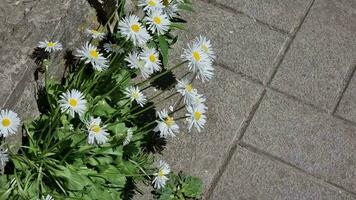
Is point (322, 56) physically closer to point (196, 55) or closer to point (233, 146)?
point (233, 146)

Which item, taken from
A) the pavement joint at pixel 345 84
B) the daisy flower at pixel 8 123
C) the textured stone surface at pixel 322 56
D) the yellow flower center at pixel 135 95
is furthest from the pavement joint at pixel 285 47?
the daisy flower at pixel 8 123

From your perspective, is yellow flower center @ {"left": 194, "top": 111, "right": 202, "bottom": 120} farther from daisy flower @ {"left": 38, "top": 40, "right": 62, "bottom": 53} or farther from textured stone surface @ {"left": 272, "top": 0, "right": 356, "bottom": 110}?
textured stone surface @ {"left": 272, "top": 0, "right": 356, "bottom": 110}

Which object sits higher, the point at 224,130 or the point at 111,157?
the point at 224,130

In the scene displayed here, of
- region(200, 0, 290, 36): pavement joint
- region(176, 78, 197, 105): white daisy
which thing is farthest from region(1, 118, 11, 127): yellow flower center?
region(200, 0, 290, 36): pavement joint

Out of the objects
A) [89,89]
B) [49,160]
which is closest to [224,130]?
[89,89]

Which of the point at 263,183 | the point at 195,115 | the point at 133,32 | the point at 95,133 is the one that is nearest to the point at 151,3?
the point at 133,32

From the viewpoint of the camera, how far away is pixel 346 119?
366cm

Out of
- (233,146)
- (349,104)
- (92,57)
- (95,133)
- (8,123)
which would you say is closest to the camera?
(8,123)

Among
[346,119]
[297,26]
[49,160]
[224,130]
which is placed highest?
[297,26]

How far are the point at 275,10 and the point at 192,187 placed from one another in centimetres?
141

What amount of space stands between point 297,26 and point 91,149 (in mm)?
1725

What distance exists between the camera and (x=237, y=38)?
12.7 ft

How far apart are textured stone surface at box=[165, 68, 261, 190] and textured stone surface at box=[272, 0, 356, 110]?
231 mm

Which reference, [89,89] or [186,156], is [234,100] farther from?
[89,89]
